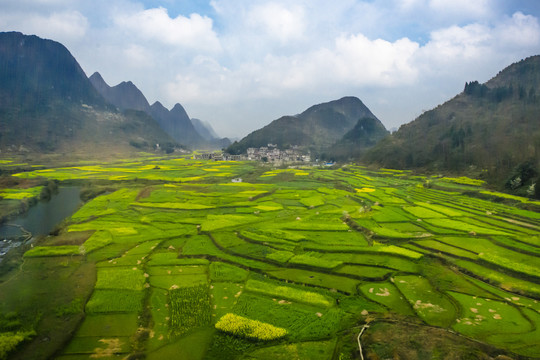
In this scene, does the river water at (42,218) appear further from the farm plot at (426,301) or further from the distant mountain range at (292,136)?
the distant mountain range at (292,136)

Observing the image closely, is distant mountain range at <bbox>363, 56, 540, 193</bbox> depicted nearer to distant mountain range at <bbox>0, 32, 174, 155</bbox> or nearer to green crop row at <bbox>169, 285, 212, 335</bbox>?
green crop row at <bbox>169, 285, 212, 335</bbox>

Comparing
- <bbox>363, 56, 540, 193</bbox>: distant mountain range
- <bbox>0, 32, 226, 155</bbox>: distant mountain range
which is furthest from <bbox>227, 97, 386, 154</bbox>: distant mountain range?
<bbox>0, 32, 226, 155</bbox>: distant mountain range

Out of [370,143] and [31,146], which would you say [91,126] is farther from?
[370,143]

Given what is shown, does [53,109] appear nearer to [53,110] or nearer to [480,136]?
[53,110]

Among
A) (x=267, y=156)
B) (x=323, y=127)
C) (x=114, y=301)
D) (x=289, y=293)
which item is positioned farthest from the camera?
(x=323, y=127)

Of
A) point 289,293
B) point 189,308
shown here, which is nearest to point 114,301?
point 189,308

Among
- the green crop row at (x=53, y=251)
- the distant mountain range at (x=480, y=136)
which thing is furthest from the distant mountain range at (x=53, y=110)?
the distant mountain range at (x=480, y=136)
